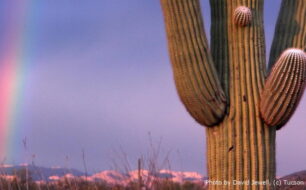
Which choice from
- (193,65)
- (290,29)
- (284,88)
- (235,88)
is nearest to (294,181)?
(290,29)

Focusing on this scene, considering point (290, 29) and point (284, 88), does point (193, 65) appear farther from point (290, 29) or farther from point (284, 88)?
point (290, 29)

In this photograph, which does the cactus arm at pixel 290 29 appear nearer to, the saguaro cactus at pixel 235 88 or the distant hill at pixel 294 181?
the saguaro cactus at pixel 235 88

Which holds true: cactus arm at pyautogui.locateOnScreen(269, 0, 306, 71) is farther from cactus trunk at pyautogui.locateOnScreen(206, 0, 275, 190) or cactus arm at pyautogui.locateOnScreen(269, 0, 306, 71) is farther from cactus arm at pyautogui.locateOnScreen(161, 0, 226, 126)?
cactus arm at pyautogui.locateOnScreen(161, 0, 226, 126)

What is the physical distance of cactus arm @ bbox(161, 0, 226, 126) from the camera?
604 cm

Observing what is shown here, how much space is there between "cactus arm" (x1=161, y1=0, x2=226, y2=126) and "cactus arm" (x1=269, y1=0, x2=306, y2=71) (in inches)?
39.4

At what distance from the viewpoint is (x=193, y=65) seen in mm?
6043

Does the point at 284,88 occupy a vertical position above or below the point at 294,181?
above

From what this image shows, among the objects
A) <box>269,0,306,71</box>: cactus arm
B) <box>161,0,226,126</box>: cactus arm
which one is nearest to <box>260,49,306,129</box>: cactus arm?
<box>161,0,226,126</box>: cactus arm

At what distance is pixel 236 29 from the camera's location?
21.1 ft

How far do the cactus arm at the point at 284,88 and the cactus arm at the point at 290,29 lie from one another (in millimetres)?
738

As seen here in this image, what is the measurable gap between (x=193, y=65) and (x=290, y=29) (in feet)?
5.09

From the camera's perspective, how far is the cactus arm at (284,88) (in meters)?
5.74

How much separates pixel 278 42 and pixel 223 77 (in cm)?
97

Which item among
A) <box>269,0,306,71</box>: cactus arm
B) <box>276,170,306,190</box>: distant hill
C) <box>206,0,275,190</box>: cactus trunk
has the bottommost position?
<box>276,170,306,190</box>: distant hill
